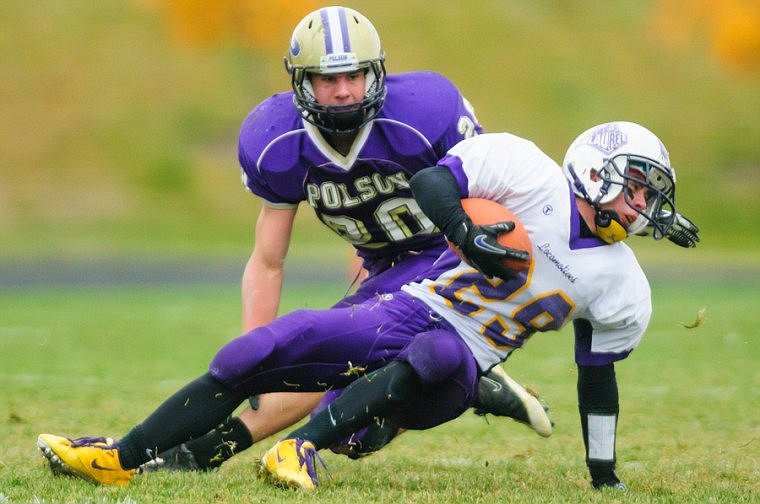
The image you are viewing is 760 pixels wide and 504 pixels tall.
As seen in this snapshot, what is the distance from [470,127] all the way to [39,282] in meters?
12.1

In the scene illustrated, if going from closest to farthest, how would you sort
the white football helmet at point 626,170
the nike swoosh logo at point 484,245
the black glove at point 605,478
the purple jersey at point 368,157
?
the nike swoosh logo at point 484,245 → the white football helmet at point 626,170 → the black glove at point 605,478 → the purple jersey at point 368,157

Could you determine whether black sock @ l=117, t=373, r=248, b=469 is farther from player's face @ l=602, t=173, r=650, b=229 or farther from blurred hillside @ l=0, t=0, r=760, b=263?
blurred hillside @ l=0, t=0, r=760, b=263

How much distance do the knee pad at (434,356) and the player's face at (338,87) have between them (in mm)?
942

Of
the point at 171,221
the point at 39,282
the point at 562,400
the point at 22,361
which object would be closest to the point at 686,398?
the point at 562,400

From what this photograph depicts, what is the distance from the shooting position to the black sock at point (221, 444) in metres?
4.27

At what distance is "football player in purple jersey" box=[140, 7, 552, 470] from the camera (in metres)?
4.15

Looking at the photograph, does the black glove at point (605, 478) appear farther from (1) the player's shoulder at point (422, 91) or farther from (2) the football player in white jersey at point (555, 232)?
(1) the player's shoulder at point (422, 91)

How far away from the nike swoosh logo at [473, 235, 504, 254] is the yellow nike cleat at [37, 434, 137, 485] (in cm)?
133

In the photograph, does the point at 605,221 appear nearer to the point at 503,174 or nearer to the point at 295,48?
the point at 503,174

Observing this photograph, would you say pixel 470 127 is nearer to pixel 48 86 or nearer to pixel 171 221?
pixel 171 221

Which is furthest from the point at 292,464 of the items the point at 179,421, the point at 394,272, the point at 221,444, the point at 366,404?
the point at 394,272

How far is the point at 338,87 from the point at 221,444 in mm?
1374

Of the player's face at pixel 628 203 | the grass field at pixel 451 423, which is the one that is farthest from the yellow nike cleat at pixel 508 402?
the player's face at pixel 628 203

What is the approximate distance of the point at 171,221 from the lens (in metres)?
22.9
